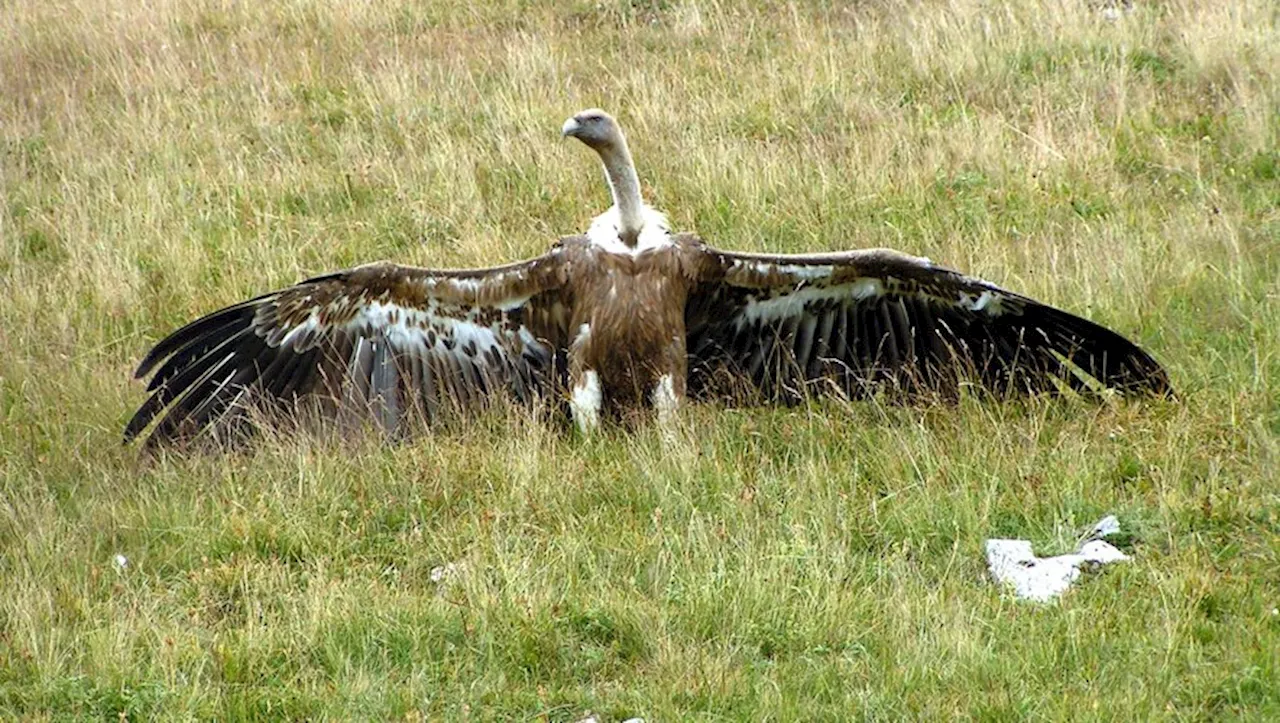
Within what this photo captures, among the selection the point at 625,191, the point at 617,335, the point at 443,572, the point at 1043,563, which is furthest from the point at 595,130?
the point at 1043,563

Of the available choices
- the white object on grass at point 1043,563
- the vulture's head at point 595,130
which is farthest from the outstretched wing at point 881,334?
the white object on grass at point 1043,563

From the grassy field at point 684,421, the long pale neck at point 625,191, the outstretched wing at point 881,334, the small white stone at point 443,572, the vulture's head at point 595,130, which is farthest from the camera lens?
the vulture's head at point 595,130

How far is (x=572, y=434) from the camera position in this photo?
283 inches

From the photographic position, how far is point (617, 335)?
705cm

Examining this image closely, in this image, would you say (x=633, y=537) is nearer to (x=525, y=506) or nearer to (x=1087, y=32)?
(x=525, y=506)

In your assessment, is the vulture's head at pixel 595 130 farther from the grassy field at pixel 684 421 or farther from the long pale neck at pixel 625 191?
the grassy field at pixel 684 421

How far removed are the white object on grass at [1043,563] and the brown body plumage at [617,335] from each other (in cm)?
124

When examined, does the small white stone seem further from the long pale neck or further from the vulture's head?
the vulture's head

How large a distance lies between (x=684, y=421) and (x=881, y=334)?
103cm

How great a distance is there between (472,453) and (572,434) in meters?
0.55

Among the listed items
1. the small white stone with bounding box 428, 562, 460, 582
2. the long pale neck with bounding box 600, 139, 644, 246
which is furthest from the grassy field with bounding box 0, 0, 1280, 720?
the long pale neck with bounding box 600, 139, 644, 246

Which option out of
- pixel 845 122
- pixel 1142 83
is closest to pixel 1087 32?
pixel 1142 83

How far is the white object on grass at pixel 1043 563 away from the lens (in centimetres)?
544

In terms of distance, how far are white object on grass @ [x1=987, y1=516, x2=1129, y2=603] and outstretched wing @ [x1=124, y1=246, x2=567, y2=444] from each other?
2.37m
